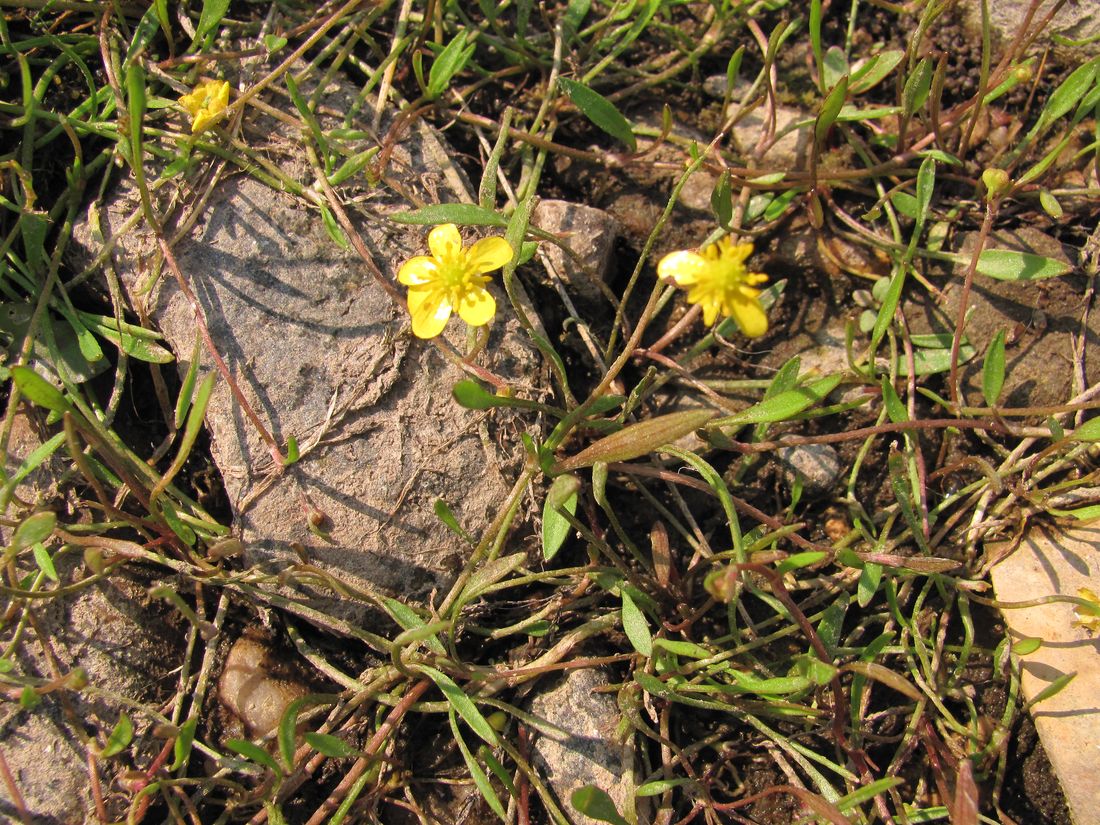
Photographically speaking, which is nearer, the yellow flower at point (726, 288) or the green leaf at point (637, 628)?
the yellow flower at point (726, 288)

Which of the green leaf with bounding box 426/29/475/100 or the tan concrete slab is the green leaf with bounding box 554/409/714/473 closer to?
the tan concrete slab

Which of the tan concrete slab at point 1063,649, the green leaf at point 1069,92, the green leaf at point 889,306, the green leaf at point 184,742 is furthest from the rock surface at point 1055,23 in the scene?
the green leaf at point 184,742

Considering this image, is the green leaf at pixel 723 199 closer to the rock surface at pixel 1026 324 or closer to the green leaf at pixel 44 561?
the rock surface at pixel 1026 324

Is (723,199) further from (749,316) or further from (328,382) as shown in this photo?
(328,382)

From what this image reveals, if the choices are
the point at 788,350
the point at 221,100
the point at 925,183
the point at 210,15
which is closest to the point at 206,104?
the point at 221,100

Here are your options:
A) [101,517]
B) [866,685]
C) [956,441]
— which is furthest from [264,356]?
[956,441]

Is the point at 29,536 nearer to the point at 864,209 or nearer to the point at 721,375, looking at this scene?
the point at 721,375
